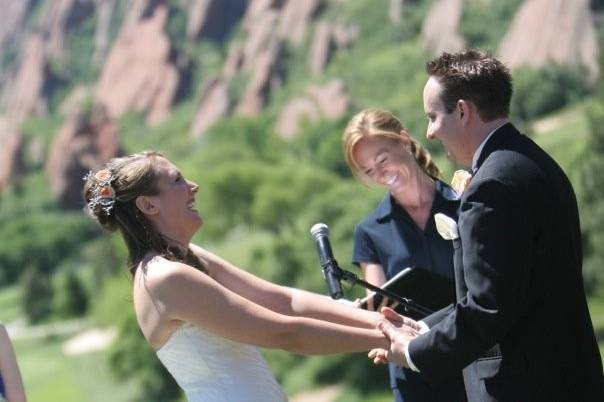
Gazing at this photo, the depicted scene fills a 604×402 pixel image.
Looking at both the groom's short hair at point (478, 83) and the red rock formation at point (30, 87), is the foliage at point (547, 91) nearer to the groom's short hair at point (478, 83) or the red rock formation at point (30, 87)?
the groom's short hair at point (478, 83)

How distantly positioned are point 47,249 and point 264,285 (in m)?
85.8

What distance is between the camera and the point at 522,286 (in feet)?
9.90

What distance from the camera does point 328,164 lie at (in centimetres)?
6875

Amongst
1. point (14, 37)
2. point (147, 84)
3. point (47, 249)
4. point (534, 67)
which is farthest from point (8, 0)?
point (534, 67)

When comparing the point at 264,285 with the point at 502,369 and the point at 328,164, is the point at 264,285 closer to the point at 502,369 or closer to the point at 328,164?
the point at 502,369

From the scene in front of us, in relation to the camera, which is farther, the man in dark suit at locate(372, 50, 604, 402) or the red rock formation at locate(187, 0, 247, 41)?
the red rock formation at locate(187, 0, 247, 41)

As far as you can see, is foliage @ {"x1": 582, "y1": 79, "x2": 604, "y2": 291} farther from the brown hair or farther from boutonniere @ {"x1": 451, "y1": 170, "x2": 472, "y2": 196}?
the brown hair

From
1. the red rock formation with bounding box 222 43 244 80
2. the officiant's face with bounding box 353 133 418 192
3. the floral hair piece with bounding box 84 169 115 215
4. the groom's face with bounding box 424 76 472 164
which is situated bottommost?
the officiant's face with bounding box 353 133 418 192

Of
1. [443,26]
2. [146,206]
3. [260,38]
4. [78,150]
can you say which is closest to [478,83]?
[146,206]

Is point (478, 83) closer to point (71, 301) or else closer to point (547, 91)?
point (547, 91)

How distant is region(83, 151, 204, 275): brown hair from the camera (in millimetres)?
3625

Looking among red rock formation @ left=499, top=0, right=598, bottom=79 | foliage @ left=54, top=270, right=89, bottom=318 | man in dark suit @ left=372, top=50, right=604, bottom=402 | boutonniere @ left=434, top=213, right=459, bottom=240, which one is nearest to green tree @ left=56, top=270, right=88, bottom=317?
foliage @ left=54, top=270, right=89, bottom=318

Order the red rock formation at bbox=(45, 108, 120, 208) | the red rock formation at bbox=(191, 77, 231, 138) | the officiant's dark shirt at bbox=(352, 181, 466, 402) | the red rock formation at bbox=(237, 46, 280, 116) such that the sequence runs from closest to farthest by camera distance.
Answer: the officiant's dark shirt at bbox=(352, 181, 466, 402)
the red rock formation at bbox=(45, 108, 120, 208)
the red rock formation at bbox=(237, 46, 280, 116)
the red rock formation at bbox=(191, 77, 231, 138)

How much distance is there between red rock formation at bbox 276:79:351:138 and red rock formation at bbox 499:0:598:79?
15516 millimetres
